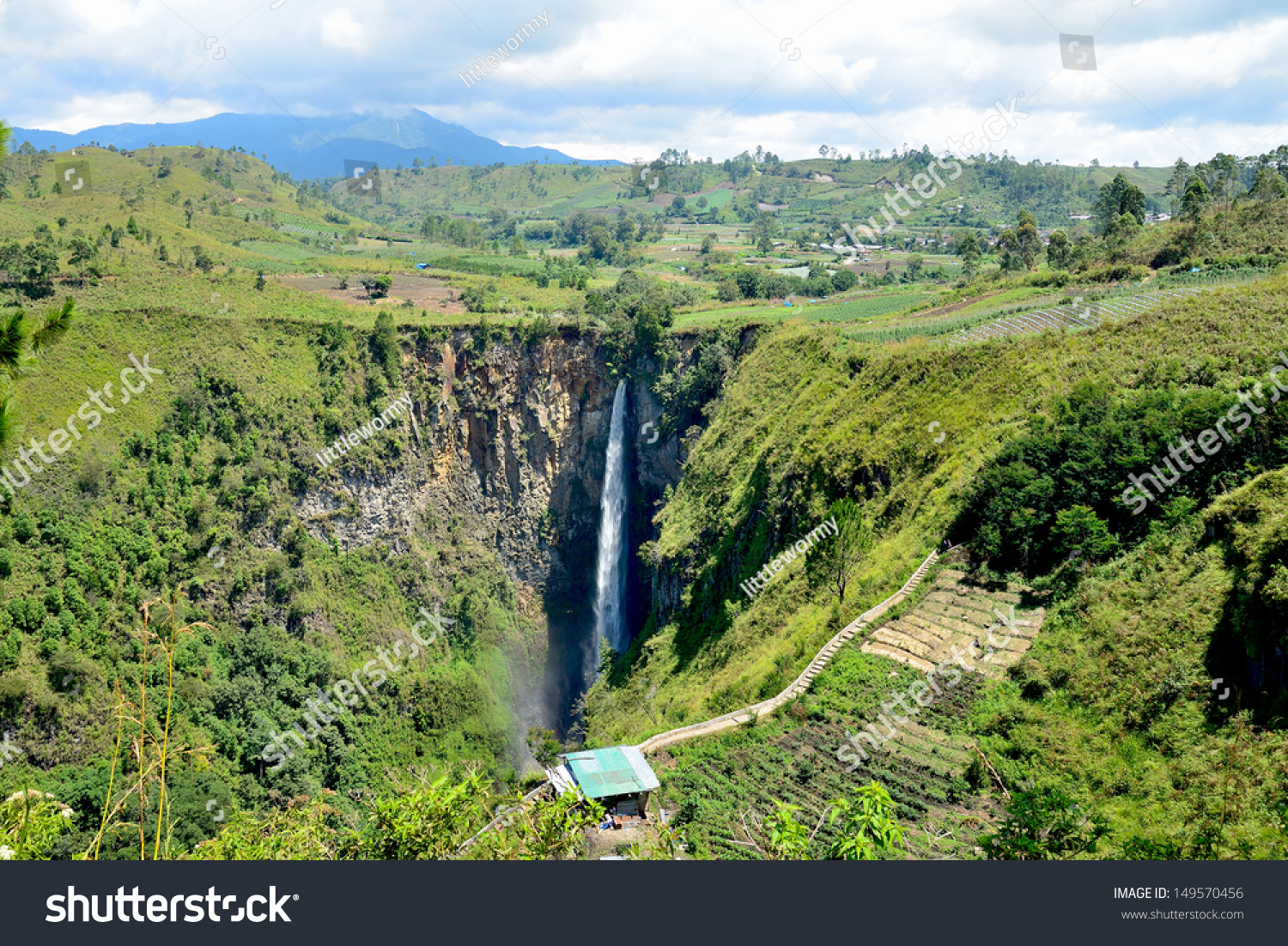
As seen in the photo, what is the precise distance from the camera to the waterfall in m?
60.5

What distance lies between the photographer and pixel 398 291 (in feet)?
226

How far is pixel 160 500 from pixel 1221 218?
58.1 meters

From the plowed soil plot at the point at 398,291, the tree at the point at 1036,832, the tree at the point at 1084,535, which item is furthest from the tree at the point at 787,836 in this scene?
the plowed soil plot at the point at 398,291

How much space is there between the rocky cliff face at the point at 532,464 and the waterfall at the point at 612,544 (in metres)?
0.83

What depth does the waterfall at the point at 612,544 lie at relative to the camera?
60.5m

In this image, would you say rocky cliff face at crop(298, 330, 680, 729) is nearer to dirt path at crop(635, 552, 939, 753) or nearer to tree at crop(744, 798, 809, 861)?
dirt path at crop(635, 552, 939, 753)

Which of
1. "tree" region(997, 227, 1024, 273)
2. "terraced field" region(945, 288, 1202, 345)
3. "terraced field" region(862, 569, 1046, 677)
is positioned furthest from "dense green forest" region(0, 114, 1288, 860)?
"terraced field" region(945, 288, 1202, 345)

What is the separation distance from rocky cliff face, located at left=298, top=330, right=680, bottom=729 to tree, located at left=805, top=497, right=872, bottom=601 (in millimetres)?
28200

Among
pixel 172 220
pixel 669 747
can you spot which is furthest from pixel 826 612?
pixel 172 220

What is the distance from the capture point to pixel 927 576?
26766mm

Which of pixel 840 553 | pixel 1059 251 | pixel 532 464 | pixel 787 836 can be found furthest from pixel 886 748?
pixel 1059 251

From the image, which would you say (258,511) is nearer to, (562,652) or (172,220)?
(562,652)

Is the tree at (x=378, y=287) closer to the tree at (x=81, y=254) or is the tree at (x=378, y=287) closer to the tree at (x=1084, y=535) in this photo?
the tree at (x=81, y=254)

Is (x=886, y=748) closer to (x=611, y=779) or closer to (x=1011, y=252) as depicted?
(x=611, y=779)
